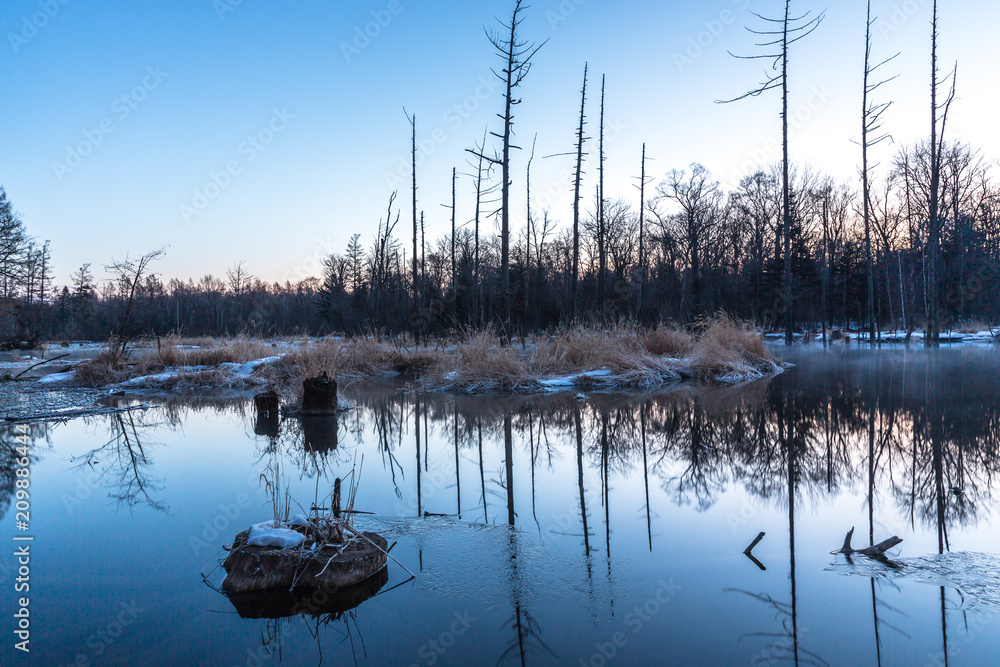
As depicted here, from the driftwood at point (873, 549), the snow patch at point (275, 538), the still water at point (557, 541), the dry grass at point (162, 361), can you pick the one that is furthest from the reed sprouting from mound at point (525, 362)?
the driftwood at point (873, 549)

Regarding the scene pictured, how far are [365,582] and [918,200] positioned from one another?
38044mm

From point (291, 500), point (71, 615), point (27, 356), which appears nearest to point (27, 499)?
point (291, 500)

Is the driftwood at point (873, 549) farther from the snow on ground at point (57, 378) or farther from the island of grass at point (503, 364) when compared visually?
the snow on ground at point (57, 378)

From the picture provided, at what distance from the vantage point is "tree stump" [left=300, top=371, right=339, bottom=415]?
8641mm

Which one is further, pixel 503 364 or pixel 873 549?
pixel 503 364

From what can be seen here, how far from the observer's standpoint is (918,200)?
1211 inches

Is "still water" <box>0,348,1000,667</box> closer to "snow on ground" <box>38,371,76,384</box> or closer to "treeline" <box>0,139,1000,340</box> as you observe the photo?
"snow on ground" <box>38,371,76,384</box>

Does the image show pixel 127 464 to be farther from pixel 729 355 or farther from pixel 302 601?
pixel 729 355

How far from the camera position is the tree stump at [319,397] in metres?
8.64

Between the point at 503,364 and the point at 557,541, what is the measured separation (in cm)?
841

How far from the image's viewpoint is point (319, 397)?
8656 millimetres

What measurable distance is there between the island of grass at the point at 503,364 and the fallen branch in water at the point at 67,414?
8.46ft

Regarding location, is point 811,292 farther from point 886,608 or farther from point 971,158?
point 886,608

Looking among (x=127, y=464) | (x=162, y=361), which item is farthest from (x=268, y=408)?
(x=162, y=361)
